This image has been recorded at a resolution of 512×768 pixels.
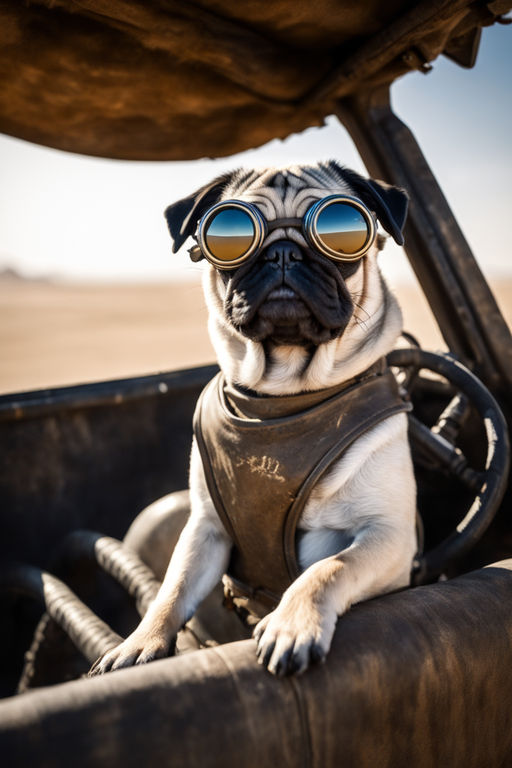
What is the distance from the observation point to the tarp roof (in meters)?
1.55

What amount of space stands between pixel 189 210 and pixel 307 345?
1.75 feet

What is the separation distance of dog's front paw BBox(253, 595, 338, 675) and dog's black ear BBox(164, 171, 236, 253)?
103cm

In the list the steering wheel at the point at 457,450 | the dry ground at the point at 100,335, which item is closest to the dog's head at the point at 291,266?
the dry ground at the point at 100,335

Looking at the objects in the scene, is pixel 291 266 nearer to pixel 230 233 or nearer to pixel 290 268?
pixel 290 268

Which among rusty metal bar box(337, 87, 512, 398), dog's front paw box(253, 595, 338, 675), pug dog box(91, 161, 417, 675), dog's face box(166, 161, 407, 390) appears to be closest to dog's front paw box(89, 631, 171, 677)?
pug dog box(91, 161, 417, 675)

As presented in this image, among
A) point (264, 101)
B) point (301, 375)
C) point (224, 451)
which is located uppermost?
point (264, 101)

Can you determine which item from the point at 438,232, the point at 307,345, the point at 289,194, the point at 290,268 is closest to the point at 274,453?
the point at 307,345

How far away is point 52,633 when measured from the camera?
1.86 metres

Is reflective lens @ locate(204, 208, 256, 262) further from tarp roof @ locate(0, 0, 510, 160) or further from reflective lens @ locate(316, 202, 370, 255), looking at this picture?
tarp roof @ locate(0, 0, 510, 160)

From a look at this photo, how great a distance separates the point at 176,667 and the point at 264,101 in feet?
6.26

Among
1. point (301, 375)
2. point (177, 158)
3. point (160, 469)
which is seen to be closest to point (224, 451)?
point (301, 375)

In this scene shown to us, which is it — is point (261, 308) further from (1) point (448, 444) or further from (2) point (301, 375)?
(1) point (448, 444)

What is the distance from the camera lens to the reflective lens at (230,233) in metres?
1.32

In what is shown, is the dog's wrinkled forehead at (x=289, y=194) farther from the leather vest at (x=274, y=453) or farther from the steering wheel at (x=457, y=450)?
the steering wheel at (x=457, y=450)
